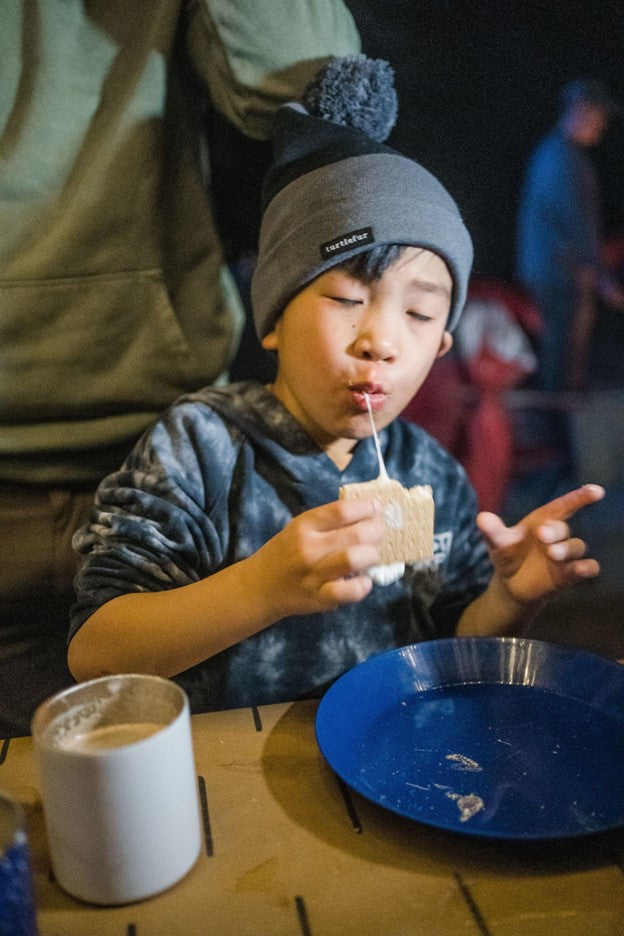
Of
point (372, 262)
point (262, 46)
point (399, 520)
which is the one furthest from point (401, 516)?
point (262, 46)

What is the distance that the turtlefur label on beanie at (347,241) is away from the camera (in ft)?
3.69

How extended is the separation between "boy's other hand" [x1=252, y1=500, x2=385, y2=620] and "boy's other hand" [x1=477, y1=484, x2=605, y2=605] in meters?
0.30

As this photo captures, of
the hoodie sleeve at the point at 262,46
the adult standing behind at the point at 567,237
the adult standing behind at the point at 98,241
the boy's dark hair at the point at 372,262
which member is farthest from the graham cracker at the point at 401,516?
the adult standing behind at the point at 567,237

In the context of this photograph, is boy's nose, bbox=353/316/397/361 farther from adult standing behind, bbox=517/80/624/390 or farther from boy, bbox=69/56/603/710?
adult standing behind, bbox=517/80/624/390

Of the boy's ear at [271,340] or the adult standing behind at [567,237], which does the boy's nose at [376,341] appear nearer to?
the boy's ear at [271,340]

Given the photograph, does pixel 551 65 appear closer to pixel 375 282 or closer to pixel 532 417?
pixel 375 282

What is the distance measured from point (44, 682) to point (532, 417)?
1216 millimetres

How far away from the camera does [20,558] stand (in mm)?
1335

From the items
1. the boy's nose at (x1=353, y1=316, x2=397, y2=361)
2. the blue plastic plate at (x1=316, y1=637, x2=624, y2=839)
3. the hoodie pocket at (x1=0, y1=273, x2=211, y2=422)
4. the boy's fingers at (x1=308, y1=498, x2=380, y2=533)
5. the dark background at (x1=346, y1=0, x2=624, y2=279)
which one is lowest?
the blue plastic plate at (x1=316, y1=637, x2=624, y2=839)

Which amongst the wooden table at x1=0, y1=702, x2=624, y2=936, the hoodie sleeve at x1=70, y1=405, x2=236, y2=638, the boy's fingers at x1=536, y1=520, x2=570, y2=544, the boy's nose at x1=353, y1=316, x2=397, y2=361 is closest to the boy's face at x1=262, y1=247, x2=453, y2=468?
the boy's nose at x1=353, y1=316, x2=397, y2=361

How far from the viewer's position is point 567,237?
1847 mm

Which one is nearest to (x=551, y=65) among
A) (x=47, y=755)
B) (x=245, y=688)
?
(x=245, y=688)

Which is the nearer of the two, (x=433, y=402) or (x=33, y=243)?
(x=33, y=243)

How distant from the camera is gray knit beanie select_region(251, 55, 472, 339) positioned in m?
1.14
